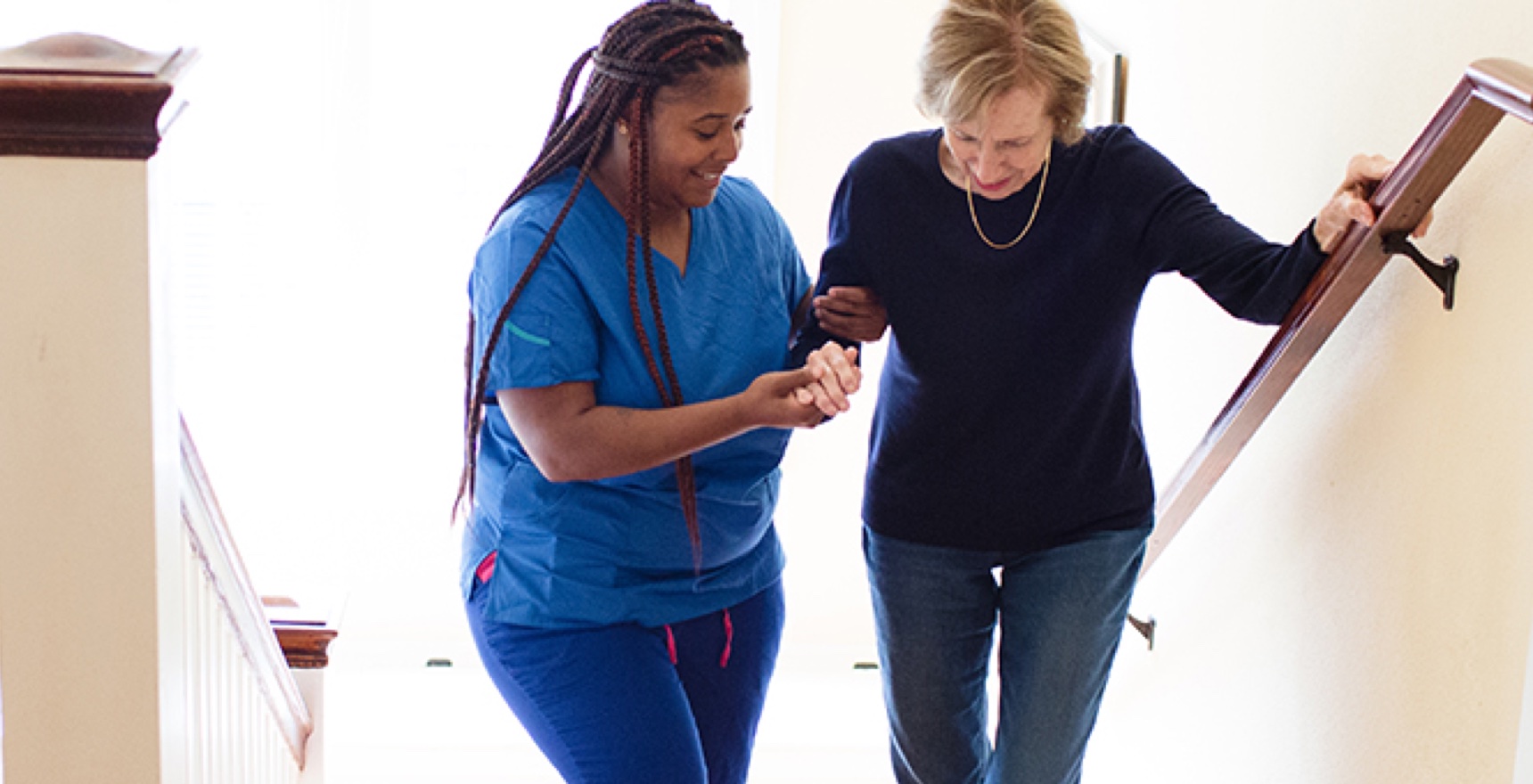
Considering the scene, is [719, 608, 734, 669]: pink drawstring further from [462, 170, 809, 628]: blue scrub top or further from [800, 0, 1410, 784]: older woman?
[800, 0, 1410, 784]: older woman

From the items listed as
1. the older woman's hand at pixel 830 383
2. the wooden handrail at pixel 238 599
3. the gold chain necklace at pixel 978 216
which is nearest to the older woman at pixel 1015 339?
the gold chain necklace at pixel 978 216

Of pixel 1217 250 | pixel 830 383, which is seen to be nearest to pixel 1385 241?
pixel 1217 250

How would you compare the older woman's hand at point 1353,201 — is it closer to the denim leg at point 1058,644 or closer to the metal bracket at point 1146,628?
the denim leg at point 1058,644

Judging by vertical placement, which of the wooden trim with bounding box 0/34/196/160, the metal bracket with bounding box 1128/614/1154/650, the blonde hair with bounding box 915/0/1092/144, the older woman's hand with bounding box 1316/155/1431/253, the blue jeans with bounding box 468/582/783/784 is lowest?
the metal bracket with bounding box 1128/614/1154/650

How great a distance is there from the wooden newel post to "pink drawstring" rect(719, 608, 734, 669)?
2.55 ft

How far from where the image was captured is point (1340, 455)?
6.16 ft

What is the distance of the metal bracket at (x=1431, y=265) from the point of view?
5.14ft

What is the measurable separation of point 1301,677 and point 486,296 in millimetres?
1150

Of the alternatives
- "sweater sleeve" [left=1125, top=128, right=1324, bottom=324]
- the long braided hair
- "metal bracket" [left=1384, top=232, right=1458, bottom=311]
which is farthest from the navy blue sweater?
the long braided hair

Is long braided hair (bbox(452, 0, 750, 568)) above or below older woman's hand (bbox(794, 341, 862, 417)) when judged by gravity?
above

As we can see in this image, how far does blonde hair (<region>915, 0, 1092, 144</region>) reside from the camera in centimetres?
166

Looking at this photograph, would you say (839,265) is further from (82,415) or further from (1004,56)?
(82,415)

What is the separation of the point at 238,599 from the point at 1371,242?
1348 millimetres

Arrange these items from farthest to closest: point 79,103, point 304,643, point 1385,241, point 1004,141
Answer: point 304,643 < point 1004,141 < point 1385,241 < point 79,103
